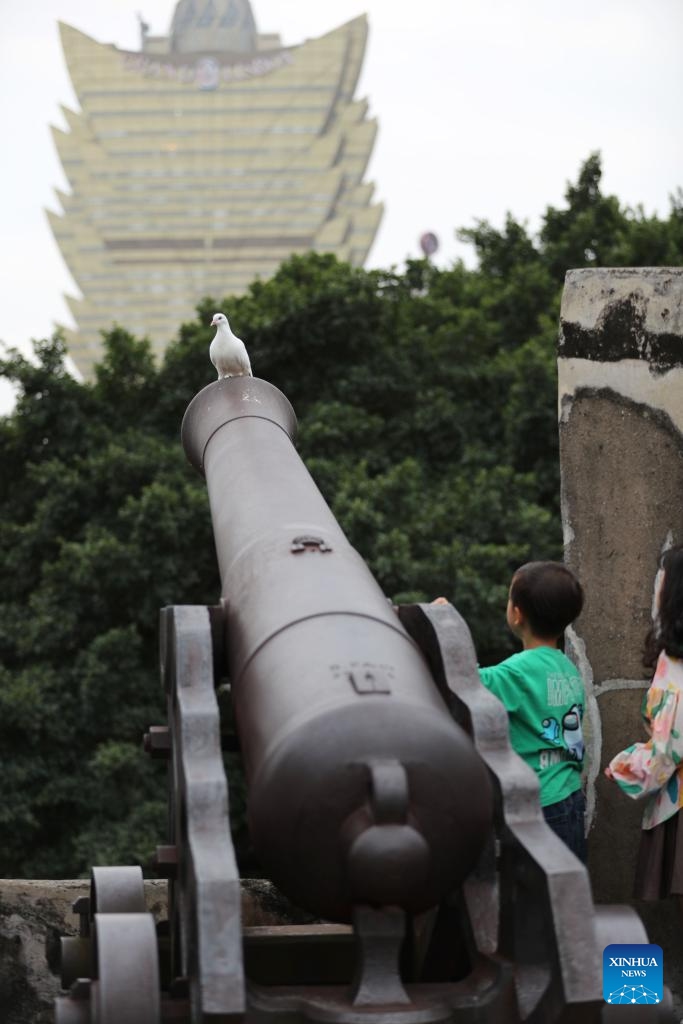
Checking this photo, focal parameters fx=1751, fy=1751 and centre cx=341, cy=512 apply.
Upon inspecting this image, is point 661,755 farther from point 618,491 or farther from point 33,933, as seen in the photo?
point 33,933

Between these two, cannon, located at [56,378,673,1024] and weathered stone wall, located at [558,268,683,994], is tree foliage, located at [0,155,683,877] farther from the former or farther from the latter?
cannon, located at [56,378,673,1024]

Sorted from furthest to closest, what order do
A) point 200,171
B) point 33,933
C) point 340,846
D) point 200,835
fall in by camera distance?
point 200,171
point 33,933
point 200,835
point 340,846

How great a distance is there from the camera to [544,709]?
3.79 metres

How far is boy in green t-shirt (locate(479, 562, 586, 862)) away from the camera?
3.78 m

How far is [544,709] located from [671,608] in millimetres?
375

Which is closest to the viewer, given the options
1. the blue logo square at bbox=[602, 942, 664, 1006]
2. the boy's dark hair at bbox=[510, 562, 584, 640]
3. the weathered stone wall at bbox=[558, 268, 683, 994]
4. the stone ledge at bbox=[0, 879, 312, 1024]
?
the blue logo square at bbox=[602, 942, 664, 1006]

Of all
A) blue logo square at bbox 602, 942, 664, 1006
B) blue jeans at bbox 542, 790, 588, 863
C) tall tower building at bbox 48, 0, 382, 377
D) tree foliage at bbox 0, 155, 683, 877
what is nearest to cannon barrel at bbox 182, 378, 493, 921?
blue logo square at bbox 602, 942, 664, 1006

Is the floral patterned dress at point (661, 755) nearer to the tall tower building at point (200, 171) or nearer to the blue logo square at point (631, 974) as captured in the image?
the blue logo square at point (631, 974)

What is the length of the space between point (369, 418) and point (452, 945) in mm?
7947

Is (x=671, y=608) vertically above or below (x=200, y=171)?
below

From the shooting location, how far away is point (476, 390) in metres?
12.2

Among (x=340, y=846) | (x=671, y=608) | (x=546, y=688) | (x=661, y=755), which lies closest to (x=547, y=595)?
(x=546, y=688)

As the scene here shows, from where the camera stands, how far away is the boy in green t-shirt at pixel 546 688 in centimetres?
378

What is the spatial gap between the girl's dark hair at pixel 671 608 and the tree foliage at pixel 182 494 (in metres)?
5.47
